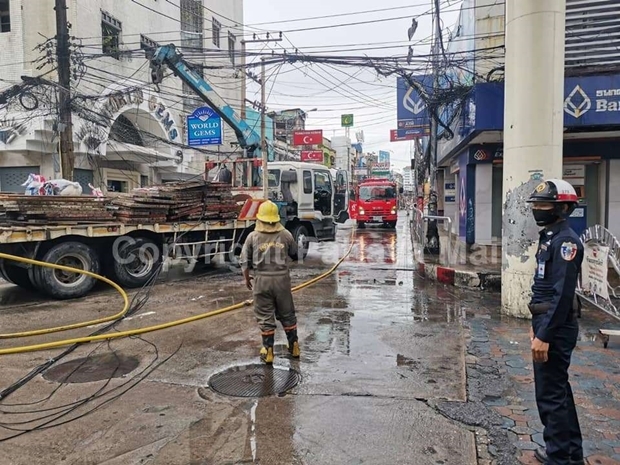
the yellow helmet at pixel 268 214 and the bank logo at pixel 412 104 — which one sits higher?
the bank logo at pixel 412 104

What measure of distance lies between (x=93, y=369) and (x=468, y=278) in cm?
691

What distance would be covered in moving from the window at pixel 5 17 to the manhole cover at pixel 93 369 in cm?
1703

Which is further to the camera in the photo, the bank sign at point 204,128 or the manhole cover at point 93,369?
the bank sign at point 204,128

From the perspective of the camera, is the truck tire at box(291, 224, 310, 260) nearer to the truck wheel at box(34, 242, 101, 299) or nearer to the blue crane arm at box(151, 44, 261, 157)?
the blue crane arm at box(151, 44, 261, 157)

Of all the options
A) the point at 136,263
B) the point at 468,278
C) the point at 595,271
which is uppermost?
the point at 595,271

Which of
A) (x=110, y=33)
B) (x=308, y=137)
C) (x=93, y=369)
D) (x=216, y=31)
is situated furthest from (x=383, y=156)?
(x=93, y=369)

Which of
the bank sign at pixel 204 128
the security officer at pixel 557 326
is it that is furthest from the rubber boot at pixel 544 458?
the bank sign at pixel 204 128

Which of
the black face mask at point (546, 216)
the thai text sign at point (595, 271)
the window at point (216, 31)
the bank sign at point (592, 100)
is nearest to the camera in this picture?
the black face mask at point (546, 216)

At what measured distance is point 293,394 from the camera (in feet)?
14.4

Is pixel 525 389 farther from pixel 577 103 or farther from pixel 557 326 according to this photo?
pixel 577 103

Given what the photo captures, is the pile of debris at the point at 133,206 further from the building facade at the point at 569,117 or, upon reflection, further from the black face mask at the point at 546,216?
the black face mask at the point at 546,216

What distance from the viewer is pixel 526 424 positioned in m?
3.77

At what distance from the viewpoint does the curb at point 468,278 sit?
366 inches

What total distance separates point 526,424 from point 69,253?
7.73m
